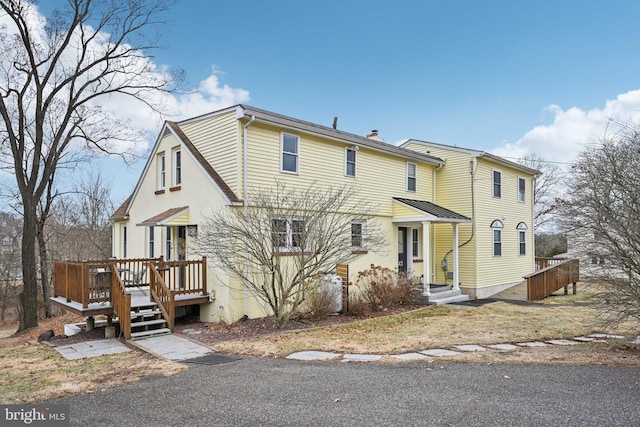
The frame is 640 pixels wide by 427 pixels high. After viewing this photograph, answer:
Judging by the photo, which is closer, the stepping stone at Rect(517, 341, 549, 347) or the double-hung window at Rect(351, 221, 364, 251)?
the stepping stone at Rect(517, 341, 549, 347)

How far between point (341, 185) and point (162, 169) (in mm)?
6090

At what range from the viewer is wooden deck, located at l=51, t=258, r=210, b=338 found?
973 centimetres

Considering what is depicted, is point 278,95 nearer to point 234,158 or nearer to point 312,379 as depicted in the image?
point 234,158

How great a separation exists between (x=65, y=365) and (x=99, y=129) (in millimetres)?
13634

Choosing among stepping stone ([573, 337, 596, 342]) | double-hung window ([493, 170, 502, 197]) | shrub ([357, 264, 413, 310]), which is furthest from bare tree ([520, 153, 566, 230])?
stepping stone ([573, 337, 596, 342])

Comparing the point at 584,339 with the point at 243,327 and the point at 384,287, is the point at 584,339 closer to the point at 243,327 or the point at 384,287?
the point at 384,287

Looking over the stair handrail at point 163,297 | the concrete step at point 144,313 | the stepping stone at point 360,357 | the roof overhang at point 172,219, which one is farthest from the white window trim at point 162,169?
the stepping stone at point 360,357

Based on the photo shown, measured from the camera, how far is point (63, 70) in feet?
53.2

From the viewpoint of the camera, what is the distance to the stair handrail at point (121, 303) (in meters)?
9.36

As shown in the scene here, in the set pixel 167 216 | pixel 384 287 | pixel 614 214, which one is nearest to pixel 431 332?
pixel 384 287

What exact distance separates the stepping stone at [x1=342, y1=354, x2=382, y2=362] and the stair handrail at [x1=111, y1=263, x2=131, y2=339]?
5.13 m

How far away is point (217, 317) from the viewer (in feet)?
36.6

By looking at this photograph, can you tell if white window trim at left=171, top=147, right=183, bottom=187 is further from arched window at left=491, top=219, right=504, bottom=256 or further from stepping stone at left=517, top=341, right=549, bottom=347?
arched window at left=491, top=219, right=504, bottom=256

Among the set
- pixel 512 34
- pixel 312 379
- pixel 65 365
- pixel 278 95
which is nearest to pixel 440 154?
pixel 512 34
